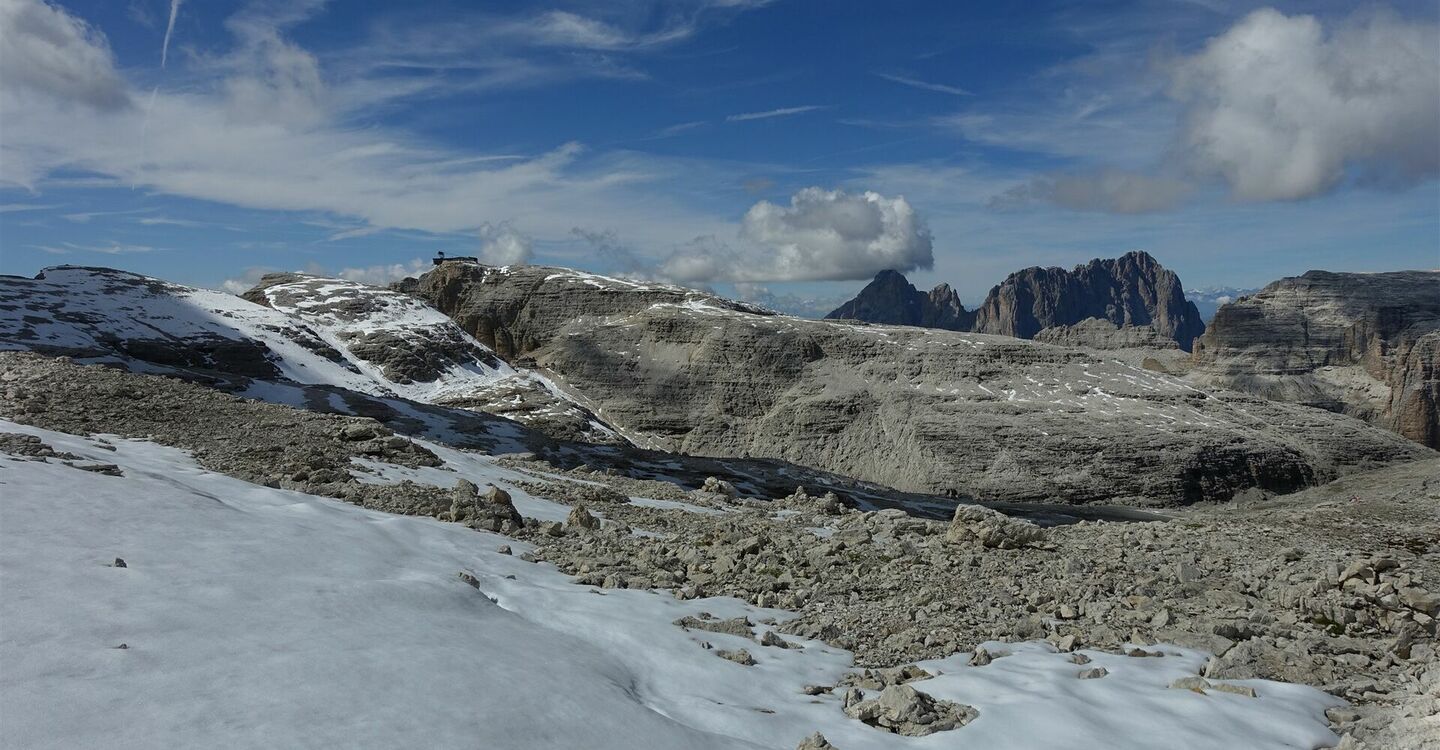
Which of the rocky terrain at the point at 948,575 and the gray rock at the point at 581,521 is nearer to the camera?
the rocky terrain at the point at 948,575

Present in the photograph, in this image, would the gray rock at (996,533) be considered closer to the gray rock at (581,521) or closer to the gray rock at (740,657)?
the gray rock at (581,521)

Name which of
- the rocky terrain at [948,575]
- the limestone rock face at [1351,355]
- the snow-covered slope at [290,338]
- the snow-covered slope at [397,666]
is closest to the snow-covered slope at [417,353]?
the snow-covered slope at [290,338]

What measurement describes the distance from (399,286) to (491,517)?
160m

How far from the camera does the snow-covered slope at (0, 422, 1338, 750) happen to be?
6605 mm

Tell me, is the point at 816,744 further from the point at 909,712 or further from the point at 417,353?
the point at 417,353

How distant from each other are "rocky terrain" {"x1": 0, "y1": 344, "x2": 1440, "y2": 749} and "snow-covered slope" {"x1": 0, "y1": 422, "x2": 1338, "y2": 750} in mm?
470

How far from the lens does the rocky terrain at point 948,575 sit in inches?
396

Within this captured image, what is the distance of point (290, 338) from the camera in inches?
4375

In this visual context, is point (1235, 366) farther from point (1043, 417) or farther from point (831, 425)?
point (831, 425)

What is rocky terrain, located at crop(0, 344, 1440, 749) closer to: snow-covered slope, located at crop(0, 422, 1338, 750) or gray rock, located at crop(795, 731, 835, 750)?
snow-covered slope, located at crop(0, 422, 1338, 750)

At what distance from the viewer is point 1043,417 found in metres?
107

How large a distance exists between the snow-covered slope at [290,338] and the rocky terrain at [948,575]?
57828 mm

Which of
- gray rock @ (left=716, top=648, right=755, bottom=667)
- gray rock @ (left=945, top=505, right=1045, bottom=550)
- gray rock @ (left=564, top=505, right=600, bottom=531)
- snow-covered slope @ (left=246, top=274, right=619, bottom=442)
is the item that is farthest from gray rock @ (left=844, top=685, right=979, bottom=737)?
snow-covered slope @ (left=246, top=274, right=619, bottom=442)

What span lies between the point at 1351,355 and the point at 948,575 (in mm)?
226748
